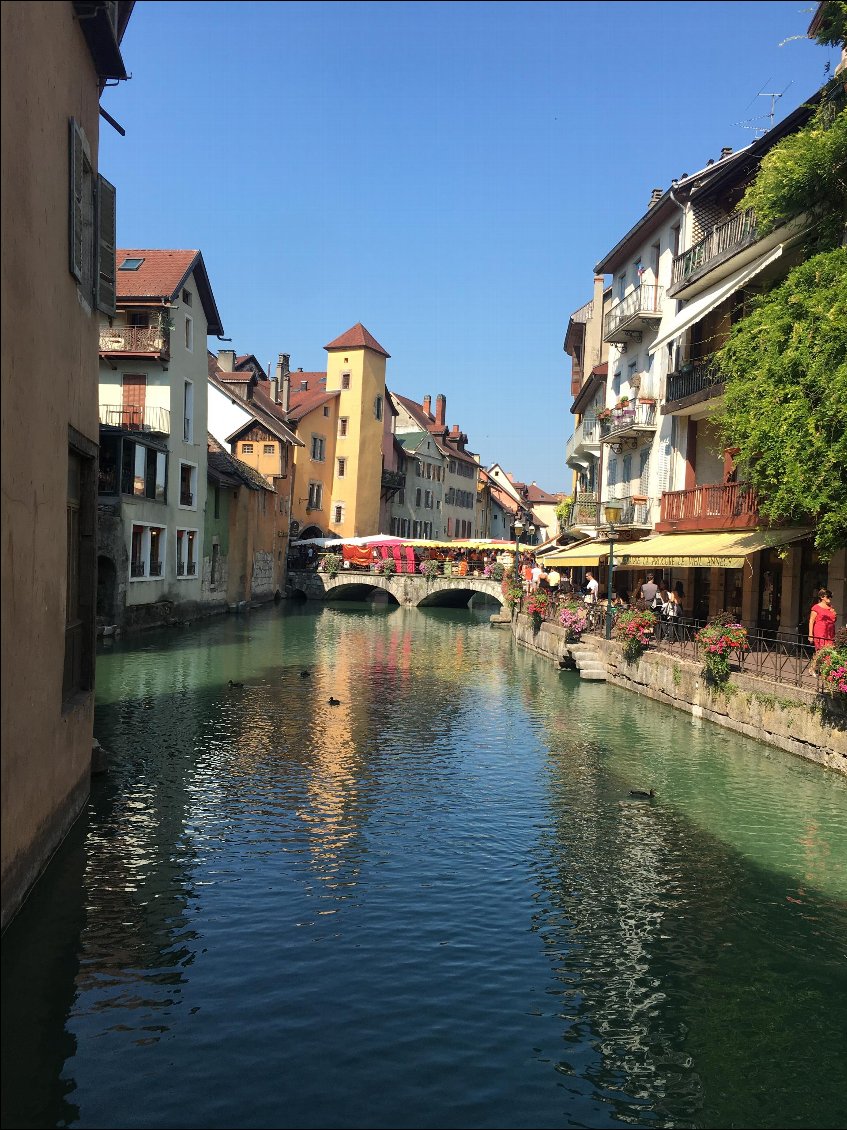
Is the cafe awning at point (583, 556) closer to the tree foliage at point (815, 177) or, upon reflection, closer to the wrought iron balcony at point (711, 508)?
Answer: the wrought iron balcony at point (711, 508)

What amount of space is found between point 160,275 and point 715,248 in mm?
20404

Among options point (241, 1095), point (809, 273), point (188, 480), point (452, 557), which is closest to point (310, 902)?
point (241, 1095)

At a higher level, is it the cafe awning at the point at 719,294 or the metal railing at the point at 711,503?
the cafe awning at the point at 719,294

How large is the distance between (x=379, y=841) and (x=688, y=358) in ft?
71.6

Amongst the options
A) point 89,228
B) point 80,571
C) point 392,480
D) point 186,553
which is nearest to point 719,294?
point 89,228

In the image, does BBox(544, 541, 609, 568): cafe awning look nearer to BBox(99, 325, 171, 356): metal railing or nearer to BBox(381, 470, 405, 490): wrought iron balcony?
BBox(99, 325, 171, 356): metal railing

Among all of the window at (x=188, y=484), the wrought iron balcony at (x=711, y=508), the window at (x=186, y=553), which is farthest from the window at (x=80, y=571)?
the window at (x=188, y=484)

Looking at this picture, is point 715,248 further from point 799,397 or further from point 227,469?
point 227,469

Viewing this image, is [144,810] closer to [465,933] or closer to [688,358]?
[465,933]

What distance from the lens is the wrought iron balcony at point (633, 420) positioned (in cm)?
3234

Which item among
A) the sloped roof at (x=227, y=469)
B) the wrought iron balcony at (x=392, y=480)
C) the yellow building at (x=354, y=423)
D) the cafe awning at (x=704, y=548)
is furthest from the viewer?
the wrought iron balcony at (x=392, y=480)

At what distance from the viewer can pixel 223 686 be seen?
23578 mm

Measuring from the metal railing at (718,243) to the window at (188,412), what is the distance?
1930cm

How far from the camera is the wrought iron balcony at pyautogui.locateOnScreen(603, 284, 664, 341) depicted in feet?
106
